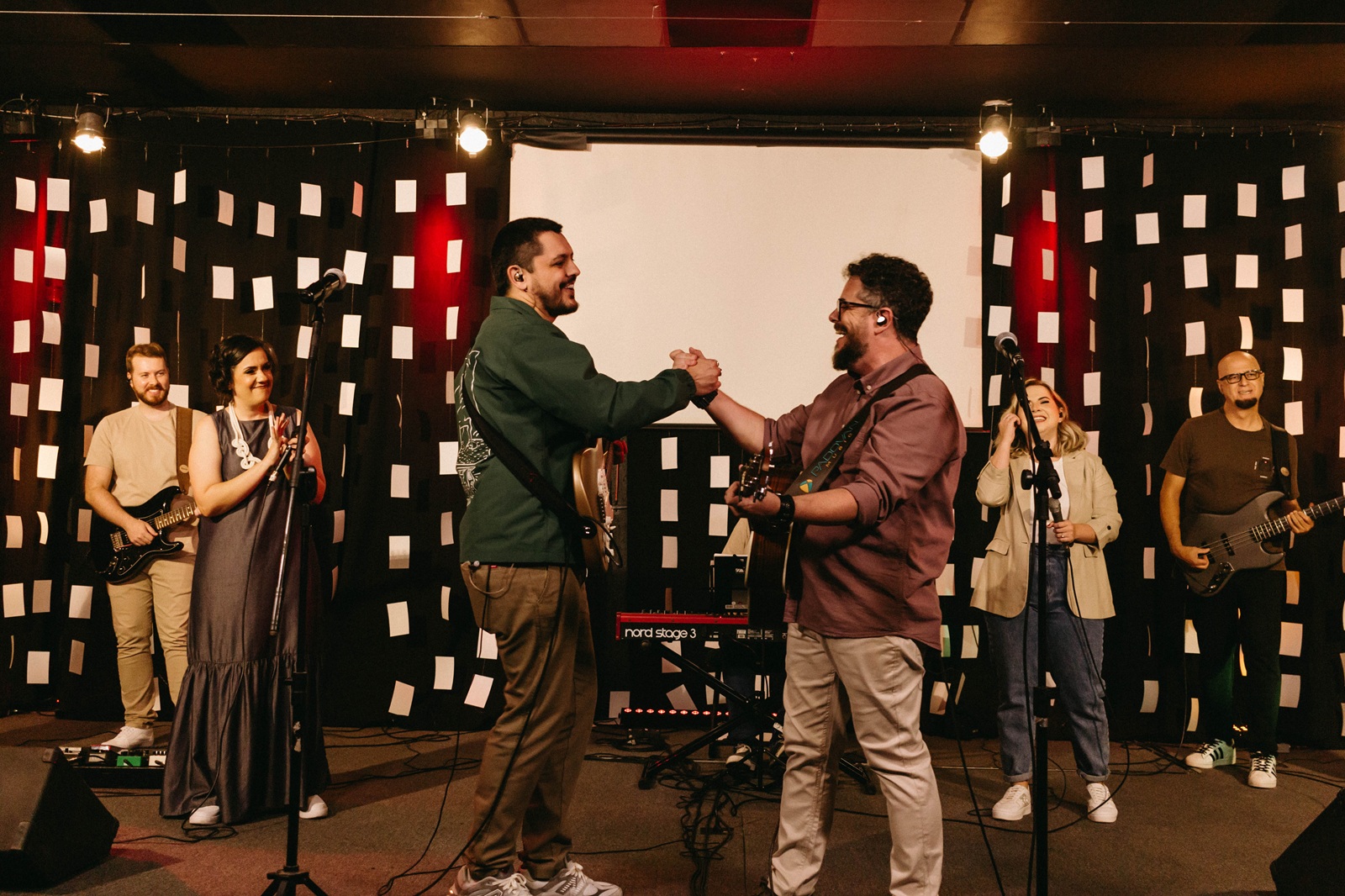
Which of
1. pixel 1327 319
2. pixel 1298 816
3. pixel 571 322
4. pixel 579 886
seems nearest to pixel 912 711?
pixel 579 886

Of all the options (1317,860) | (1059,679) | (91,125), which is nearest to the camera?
(1317,860)

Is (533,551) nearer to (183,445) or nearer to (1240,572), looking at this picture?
(183,445)

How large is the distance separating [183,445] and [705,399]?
9.67ft

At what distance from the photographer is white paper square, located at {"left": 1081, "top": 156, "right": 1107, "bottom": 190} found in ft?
16.6

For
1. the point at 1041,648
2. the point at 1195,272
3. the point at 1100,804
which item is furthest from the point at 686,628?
the point at 1195,272

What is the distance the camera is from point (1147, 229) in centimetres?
505

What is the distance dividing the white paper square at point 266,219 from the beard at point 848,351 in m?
3.78

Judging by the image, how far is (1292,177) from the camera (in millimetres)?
5016

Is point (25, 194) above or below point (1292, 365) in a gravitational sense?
above

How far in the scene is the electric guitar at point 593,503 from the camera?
2615 millimetres

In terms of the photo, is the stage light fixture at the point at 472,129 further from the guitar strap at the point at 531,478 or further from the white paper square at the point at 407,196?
the guitar strap at the point at 531,478

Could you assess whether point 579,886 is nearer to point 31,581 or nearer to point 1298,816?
point 1298,816

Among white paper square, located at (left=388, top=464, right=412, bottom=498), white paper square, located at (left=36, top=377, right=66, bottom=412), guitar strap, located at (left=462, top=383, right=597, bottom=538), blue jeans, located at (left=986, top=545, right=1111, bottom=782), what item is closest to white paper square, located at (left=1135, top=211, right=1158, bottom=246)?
blue jeans, located at (left=986, top=545, right=1111, bottom=782)

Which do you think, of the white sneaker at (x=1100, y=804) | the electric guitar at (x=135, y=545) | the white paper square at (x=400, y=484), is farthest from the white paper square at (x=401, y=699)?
the white sneaker at (x=1100, y=804)
